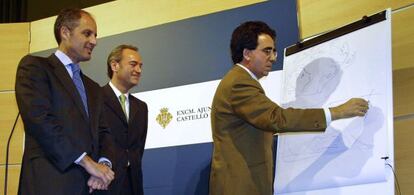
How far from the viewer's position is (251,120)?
259 cm

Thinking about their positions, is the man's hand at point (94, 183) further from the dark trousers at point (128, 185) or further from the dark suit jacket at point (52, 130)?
the dark trousers at point (128, 185)

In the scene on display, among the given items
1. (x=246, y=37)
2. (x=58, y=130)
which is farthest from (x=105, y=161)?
(x=246, y=37)

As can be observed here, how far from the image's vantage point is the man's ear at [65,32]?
2.79 meters

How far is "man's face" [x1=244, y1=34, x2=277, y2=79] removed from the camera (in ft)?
9.46

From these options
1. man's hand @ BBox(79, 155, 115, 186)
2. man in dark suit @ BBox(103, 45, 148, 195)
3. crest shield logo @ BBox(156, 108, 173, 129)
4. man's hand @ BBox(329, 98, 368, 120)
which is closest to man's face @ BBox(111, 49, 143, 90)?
man in dark suit @ BBox(103, 45, 148, 195)

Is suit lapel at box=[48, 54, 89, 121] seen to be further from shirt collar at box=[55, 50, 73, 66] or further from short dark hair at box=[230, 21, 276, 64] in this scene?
short dark hair at box=[230, 21, 276, 64]

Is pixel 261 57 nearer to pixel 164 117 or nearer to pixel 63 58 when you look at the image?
pixel 63 58

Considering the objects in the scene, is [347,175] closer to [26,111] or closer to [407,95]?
[407,95]

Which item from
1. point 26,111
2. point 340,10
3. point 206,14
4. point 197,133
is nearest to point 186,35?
point 206,14

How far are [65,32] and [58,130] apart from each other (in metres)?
0.63

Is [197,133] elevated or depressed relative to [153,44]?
depressed

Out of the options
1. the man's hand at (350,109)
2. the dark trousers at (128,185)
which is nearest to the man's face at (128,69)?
the dark trousers at (128,185)

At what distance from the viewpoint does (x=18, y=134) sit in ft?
15.5

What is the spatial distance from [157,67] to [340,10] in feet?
5.06
